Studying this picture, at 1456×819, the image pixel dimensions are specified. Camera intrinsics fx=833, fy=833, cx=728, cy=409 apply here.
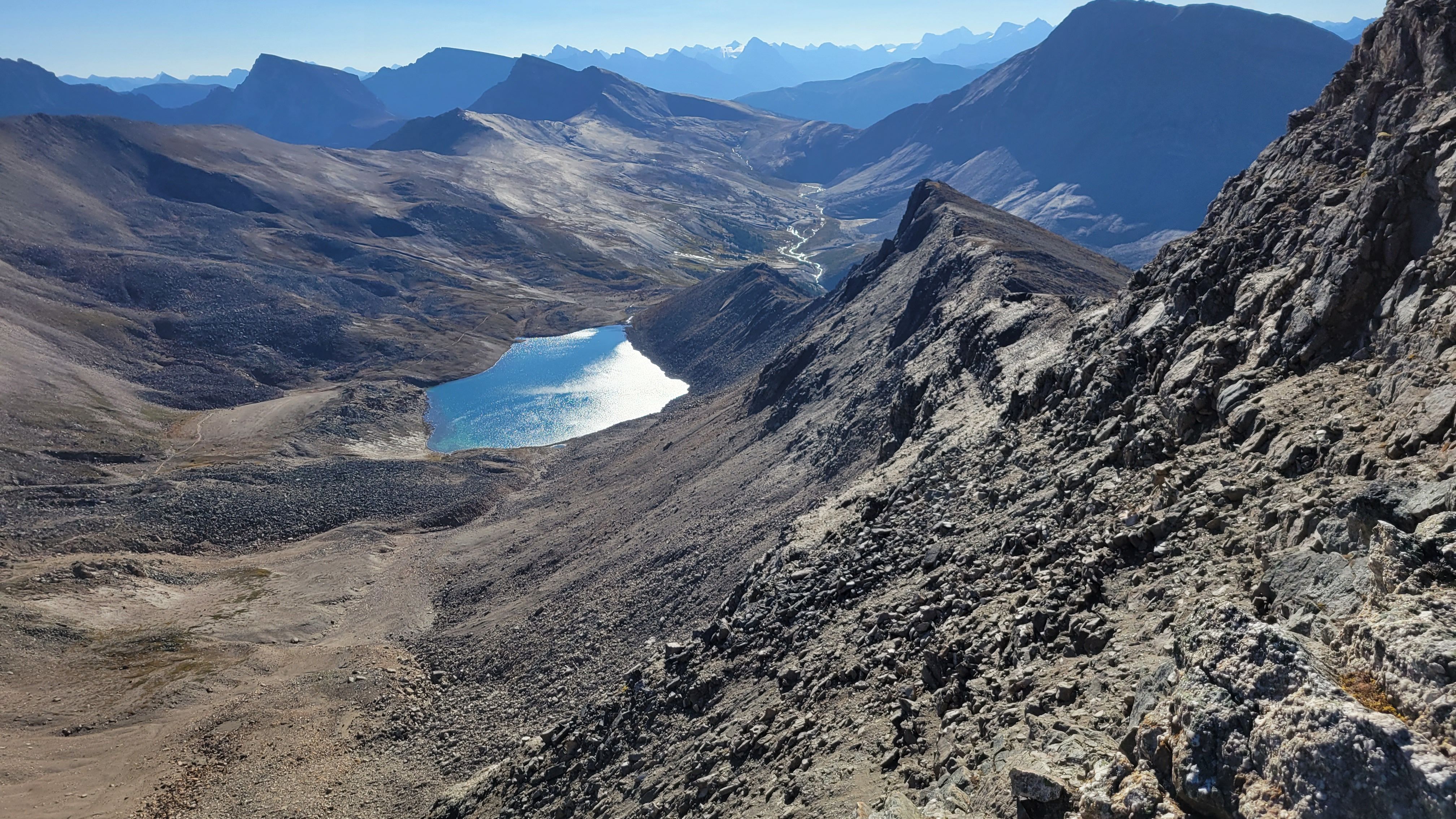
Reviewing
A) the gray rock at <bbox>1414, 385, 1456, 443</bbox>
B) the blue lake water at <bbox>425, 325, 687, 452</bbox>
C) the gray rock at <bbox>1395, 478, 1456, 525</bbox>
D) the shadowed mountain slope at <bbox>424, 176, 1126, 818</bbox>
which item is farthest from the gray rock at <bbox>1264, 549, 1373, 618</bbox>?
the blue lake water at <bbox>425, 325, 687, 452</bbox>

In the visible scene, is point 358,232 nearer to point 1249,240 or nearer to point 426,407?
point 426,407

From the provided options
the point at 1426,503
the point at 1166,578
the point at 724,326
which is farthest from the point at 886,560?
the point at 724,326

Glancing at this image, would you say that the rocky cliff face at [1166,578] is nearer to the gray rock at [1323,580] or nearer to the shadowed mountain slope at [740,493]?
the gray rock at [1323,580]

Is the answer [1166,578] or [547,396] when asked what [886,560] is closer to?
[1166,578]

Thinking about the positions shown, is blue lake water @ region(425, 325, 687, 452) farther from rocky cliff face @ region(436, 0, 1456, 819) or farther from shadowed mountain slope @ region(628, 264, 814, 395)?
rocky cliff face @ region(436, 0, 1456, 819)

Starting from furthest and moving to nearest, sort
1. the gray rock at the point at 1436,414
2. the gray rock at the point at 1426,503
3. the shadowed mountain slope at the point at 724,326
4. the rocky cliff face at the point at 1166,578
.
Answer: the shadowed mountain slope at the point at 724,326, the gray rock at the point at 1436,414, the gray rock at the point at 1426,503, the rocky cliff face at the point at 1166,578

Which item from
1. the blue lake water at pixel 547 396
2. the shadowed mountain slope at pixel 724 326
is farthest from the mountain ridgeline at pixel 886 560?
the shadowed mountain slope at pixel 724 326
